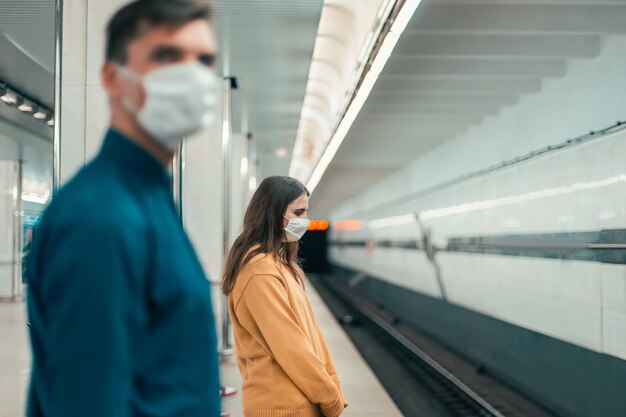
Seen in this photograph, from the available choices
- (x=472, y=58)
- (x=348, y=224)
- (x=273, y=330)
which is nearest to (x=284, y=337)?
(x=273, y=330)

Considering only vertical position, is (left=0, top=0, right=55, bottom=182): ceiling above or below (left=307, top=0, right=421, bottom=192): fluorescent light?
above

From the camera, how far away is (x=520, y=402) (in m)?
9.78

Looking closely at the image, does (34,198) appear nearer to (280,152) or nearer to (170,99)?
(280,152)

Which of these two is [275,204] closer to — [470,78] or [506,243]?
[470,78]

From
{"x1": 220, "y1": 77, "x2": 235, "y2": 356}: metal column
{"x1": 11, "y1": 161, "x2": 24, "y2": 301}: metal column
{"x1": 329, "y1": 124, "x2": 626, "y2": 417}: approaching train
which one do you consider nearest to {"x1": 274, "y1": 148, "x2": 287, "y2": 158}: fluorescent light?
{"x1": 329, "y1": 124, "x2": 626, "y2": 417}: approaching train

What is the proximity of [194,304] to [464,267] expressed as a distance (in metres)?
12.9

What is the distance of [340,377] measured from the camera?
8.41m

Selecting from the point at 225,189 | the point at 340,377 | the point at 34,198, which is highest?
the point at 34,198

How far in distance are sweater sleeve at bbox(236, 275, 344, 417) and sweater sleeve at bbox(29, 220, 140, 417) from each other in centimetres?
152

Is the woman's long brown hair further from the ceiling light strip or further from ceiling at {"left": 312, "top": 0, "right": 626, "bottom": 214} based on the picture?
the ceiling light strip

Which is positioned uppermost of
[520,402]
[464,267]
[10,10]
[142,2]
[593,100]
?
[10,10]

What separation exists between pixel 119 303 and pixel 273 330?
61.6 inches

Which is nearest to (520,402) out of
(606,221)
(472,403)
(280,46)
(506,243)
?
(472,403)

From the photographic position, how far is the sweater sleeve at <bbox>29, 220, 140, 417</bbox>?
3.73 ft
